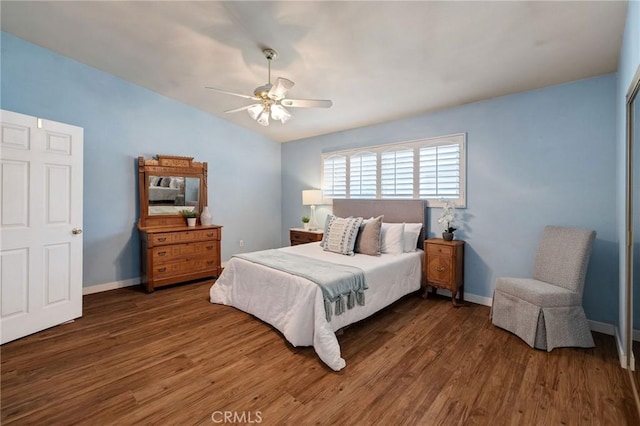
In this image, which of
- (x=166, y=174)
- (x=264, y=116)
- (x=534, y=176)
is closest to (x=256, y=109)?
(x=264, y=116)

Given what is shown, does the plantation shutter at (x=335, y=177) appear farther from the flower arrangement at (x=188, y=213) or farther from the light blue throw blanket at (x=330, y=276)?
the flower arrangement at (x=188, y=213)

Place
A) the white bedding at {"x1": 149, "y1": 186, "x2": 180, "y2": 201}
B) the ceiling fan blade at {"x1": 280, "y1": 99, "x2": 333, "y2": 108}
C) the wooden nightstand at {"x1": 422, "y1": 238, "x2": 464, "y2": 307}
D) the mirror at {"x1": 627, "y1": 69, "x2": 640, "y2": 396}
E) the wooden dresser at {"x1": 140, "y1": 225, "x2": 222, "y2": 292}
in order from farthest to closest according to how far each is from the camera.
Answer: the white bedding at {"x1": 149, "y1": 186, "x2": 180, "y2": 201}
the wooden dresser at {"x1": 140, "y1": 225, "x2": 222, "y2": 292}
the wooden nightstand at {"x1": 422, "y1": 238, "x2": 464, "y2": 307}
the ceiling fan blade at {"x1": 280, "y1": 99, "x2": 333, "y2": 108}
the mirror at {"x1": 627, "y1": 69, "x2": 640, "y2": 396}

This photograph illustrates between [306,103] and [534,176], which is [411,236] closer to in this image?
[534,176]

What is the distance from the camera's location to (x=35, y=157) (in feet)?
8.71

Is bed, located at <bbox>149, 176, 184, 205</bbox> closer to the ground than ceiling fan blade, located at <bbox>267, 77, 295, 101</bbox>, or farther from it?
closer to the ground

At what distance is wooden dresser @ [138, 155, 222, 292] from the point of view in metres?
3.96

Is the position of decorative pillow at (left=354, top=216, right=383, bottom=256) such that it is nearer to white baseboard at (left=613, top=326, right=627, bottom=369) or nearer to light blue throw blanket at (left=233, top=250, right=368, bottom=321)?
light blue throw blanket at (left=233, top=250, right=368, bottom=321)

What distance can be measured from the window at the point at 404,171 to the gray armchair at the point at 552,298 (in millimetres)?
1159

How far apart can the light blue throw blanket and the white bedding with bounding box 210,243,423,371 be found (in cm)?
6

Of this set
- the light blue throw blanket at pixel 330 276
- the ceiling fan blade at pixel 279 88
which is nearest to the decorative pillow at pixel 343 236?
Answer: the light blue throw blanket at pixel 330 276

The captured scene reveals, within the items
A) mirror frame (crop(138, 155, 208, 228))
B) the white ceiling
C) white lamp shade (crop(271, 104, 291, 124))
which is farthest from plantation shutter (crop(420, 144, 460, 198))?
mirror frame (crop(138, 155, 208, 228))

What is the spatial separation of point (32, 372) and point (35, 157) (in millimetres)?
1884

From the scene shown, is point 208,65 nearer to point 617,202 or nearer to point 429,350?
point 429,350

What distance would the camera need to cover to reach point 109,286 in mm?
3984
